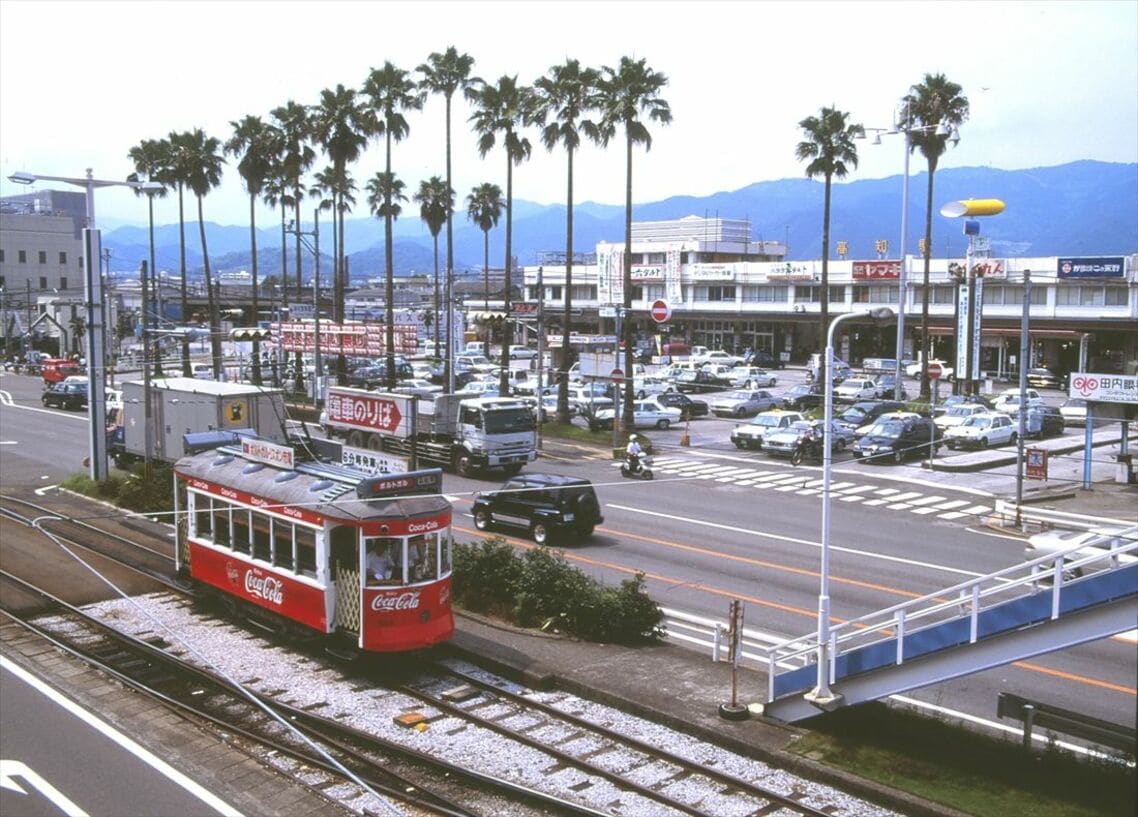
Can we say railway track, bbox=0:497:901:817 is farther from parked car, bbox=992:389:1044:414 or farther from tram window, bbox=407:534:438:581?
parked car, bbox=992:389:1044:414

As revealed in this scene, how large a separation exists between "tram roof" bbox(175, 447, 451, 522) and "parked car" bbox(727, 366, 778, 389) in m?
49.2

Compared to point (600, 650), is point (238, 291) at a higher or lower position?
higher

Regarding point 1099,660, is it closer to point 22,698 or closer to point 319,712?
point 319,712

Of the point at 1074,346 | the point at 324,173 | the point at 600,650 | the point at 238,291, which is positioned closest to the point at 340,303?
the point at 324,173

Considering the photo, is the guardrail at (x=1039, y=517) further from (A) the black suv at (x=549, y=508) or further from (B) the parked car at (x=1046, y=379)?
(B) the parked car at (x=1046, y=379)

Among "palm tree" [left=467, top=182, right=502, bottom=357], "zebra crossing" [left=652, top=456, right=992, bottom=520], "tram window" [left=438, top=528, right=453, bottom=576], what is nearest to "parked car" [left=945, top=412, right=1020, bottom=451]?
"zebra crossing" [left=652, top=456, right=992, bottom=520]

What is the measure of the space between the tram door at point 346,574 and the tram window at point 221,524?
3858 millimetres

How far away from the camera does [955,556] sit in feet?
89.0

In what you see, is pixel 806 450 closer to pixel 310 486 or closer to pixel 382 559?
pixel 310 486

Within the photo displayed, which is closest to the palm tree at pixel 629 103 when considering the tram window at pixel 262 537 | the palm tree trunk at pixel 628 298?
the palm tree trunk at pixel 628 298

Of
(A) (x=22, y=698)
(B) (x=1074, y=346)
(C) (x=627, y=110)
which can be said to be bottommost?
(A) (x=22, y=698)

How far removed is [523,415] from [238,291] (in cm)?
11790

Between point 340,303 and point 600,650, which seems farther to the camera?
point 340,303

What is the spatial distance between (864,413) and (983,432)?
22.3 ft
